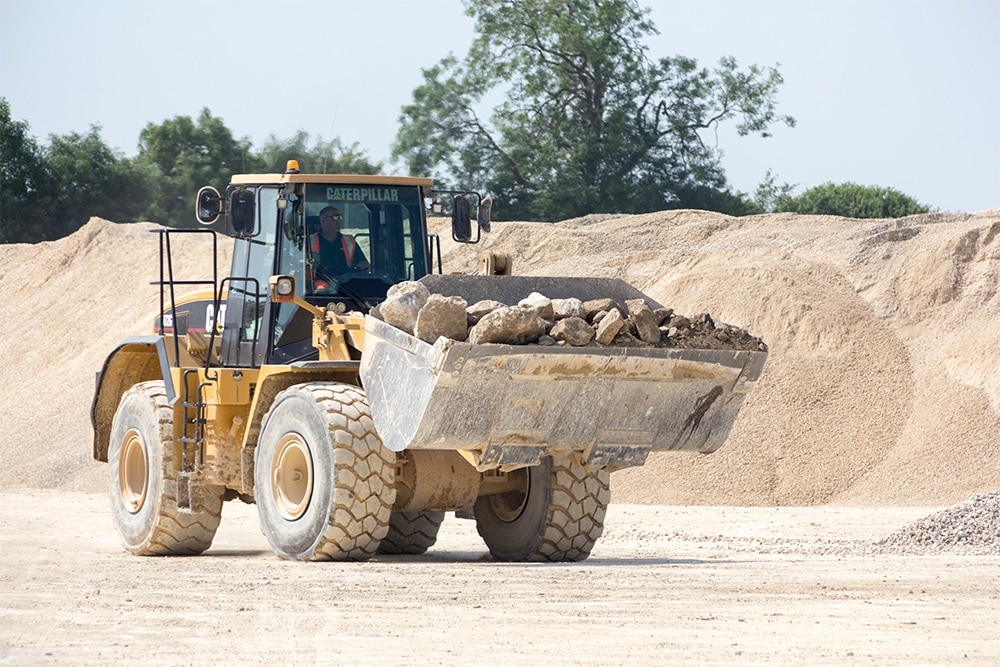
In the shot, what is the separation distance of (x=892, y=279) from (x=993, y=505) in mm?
12870

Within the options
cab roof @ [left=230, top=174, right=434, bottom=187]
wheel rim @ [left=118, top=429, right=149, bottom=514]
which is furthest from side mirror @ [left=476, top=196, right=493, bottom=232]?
wheel rim @ [left=118, top=429, right=149, bottom=514]

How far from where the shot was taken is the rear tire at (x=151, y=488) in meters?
12.7

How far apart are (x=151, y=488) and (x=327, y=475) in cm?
286

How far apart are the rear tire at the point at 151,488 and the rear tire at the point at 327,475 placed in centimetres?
160

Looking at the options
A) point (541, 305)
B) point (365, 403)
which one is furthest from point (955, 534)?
point (365, 403)

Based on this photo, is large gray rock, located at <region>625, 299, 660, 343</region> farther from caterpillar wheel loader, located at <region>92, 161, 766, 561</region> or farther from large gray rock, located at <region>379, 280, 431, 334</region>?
large gray rock, located at <region>379, 280, 431, 334</region>

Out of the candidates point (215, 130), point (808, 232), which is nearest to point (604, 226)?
point (808, 232)

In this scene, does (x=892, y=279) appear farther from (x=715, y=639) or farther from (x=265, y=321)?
(x=715, y=639)

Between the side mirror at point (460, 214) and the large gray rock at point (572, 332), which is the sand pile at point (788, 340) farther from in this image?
the large gray rock at point (572, 332)

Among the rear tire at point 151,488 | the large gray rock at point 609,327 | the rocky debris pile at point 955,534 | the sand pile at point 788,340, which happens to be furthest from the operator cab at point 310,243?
the sand pile at point 788,340

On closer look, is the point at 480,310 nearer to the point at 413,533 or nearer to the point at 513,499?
the point at 513,499

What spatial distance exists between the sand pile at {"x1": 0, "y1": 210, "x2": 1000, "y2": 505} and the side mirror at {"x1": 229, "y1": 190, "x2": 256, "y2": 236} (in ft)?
36.9

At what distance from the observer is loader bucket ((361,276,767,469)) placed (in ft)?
32.8

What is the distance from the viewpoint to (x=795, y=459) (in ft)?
73.3
